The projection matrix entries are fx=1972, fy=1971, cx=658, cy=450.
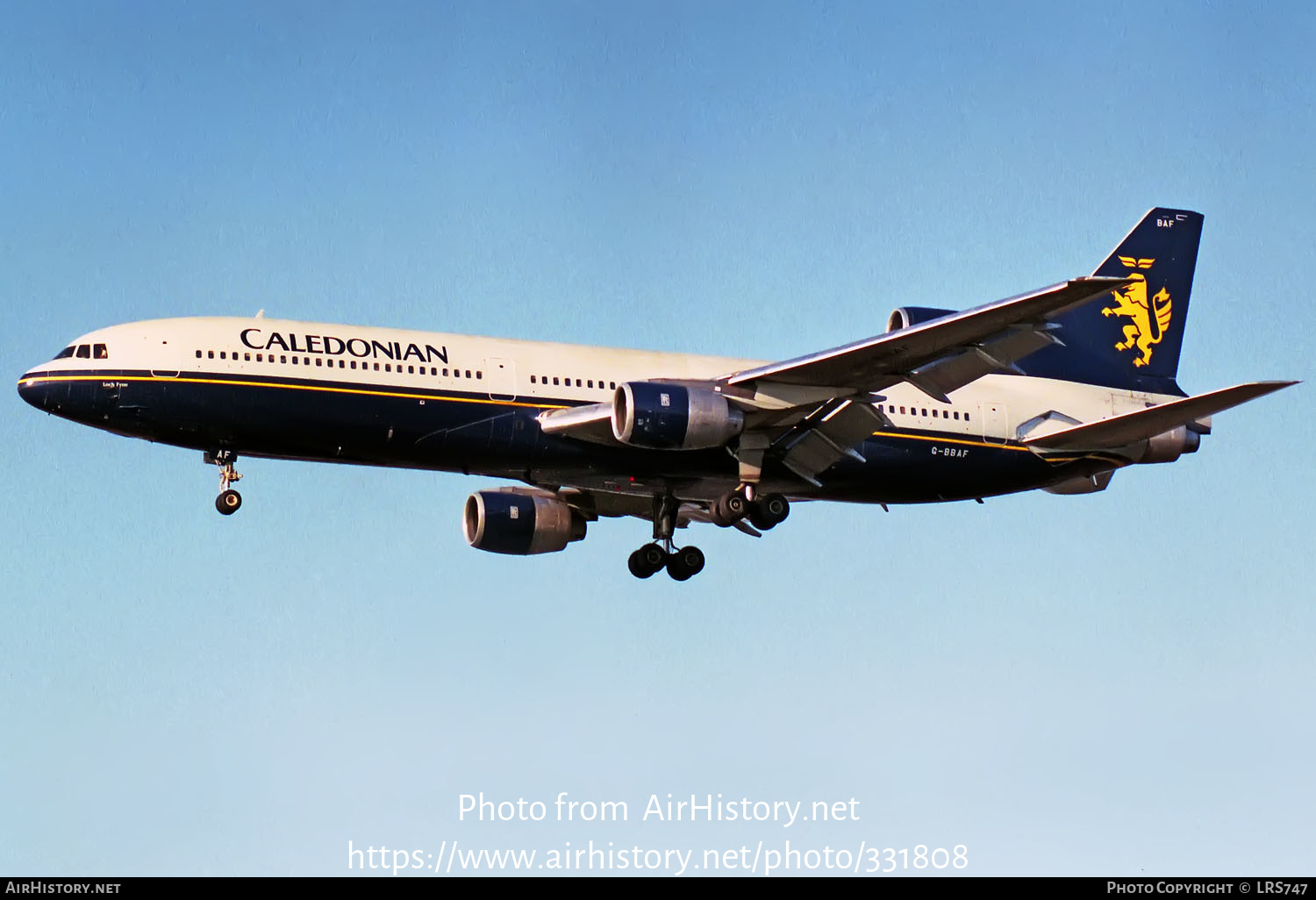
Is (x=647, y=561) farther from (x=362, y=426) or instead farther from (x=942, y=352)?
(x=942, y=352)

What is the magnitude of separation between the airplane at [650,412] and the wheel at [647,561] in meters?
0.05

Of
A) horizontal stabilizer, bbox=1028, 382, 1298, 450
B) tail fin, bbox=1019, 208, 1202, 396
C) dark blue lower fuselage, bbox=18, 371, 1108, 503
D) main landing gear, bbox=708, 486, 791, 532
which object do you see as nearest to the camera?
dark blue lower fuselage, bbox=18, 371, 1108, 503

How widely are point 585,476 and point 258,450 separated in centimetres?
736

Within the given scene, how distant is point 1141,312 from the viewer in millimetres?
50625

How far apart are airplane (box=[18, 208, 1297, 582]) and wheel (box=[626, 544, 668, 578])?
48mm

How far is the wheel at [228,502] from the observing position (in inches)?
1705

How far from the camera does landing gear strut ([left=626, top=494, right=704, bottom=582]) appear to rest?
48031mm

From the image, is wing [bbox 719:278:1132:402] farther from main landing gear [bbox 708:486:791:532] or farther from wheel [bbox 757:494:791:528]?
wheel [bbox 757:494:791:528]

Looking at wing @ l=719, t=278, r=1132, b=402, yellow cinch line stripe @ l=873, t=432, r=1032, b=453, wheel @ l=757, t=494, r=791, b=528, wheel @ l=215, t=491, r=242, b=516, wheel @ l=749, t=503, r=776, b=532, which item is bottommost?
wheel @ l=215, t=491, r=242, b=516

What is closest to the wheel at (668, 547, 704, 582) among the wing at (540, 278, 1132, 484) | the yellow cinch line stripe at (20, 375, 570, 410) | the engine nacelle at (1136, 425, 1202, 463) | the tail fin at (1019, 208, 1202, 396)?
the wing at (540, 278, 1132, 484)

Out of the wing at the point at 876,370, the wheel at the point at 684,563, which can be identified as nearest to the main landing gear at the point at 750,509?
the wing at the point at 876,370

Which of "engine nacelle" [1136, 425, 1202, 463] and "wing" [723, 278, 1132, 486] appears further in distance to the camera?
"engine nacelle" [1136, 425, 1202, 463]

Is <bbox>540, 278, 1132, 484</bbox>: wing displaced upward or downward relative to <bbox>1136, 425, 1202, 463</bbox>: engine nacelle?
downward
